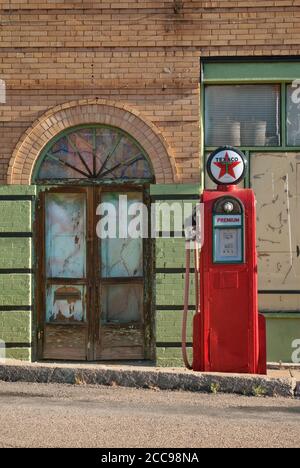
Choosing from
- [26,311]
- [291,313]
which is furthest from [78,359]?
[291,313]

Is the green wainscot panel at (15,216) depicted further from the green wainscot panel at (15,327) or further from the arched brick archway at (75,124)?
the green wainscot panel at (15,327)

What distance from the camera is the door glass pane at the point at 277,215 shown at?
11.5 m

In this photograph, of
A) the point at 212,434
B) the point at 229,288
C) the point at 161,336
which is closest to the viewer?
the point at 212,434

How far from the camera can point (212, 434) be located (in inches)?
273

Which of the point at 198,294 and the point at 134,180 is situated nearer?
the point at 198,294

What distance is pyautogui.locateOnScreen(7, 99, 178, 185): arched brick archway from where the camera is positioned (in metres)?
11.3

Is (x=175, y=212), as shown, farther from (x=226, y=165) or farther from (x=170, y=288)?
(x=226, y=165)

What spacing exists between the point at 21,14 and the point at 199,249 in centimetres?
397

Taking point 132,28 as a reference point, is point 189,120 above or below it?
below

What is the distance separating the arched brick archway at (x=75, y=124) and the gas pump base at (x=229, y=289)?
7.08 feet

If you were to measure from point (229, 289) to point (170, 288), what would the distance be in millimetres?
1915

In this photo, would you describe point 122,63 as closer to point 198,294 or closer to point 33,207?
point 33,207

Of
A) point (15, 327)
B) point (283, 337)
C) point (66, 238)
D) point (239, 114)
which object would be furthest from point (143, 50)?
point (283, 337)

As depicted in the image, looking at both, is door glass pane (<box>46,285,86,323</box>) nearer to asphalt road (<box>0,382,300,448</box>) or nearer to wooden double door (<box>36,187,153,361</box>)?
wooden double door (<box>36,187,153,361</box>)
